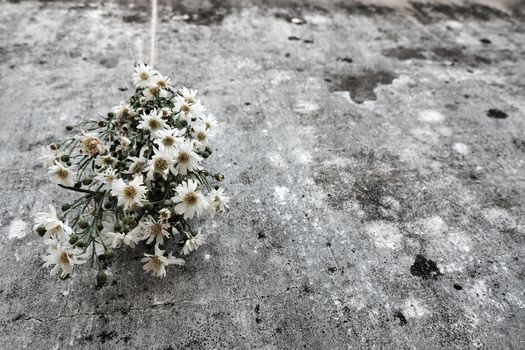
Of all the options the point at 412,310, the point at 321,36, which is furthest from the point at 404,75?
the point at 412,310

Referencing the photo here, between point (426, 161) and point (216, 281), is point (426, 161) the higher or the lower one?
the higher one

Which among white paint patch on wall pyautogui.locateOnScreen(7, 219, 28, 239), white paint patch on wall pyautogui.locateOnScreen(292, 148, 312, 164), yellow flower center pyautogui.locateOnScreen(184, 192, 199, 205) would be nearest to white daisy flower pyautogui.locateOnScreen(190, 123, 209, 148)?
yellow flower center pyautogui.locateOnScreen(184, 192, 199, 205)

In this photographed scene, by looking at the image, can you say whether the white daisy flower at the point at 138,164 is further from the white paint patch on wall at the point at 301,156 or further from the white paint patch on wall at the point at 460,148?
the white paint patch on wall at the point at 460,148

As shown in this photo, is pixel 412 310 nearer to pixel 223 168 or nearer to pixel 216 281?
pixel 216 281

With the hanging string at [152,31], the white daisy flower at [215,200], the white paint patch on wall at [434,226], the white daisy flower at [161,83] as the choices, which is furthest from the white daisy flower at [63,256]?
the hanging string at [152,31]

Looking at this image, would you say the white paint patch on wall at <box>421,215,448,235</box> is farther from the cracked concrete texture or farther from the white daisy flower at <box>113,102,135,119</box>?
the white daisy flower at <box>113,102,135,119</box>

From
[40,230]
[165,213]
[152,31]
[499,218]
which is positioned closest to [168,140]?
[165,213]

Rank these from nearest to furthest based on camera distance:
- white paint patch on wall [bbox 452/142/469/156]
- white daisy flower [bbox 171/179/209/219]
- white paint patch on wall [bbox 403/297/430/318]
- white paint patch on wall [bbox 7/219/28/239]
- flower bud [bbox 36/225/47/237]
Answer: flower bud [bbox 36/225/47/237] < white daisy flower [bbox 171/179/209/219] < white paint patch on wall [bbox 403/297/430/318] < white paint patch on wall [bbox 7/219/28/239] < white paint patch on wall [bbox 452/142/469/156]
